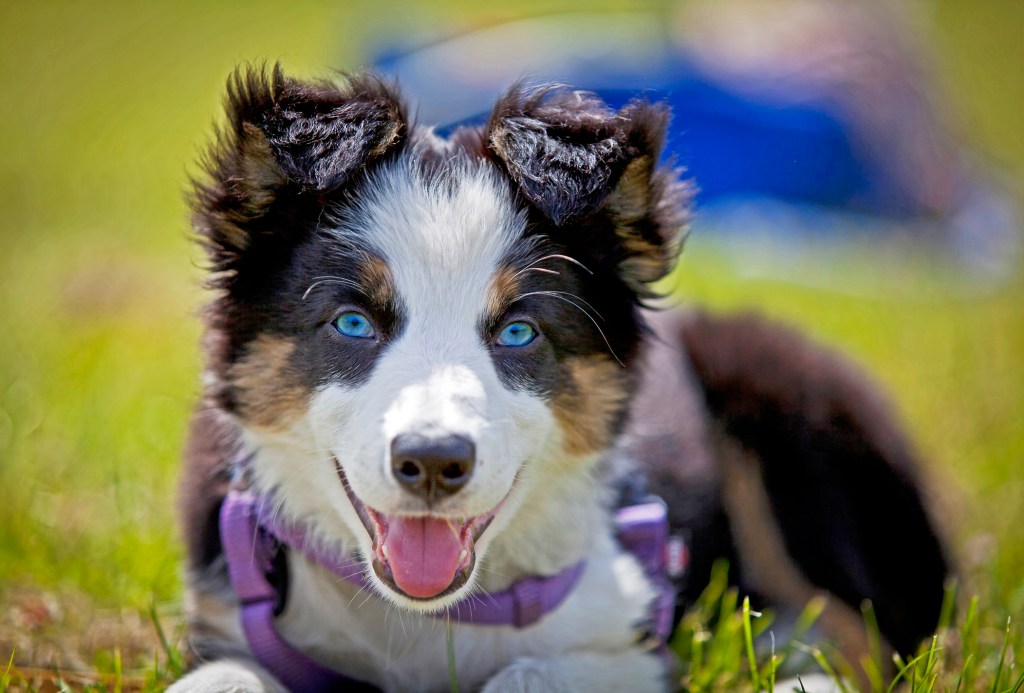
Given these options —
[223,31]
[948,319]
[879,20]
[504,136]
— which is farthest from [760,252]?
[223,31]

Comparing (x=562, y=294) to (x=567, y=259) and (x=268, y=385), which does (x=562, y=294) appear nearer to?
(x=567, y=259)

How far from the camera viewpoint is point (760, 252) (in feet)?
23.7

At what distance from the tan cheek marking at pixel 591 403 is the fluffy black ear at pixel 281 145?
30.1 inches

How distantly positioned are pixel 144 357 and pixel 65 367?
477 millimetres

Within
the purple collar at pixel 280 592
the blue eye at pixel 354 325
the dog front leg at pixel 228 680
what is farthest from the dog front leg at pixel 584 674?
the blue eye at pixel 354 325

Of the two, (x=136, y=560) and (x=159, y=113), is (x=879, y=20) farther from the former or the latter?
(x=136, y=560)

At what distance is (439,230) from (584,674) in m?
1.18

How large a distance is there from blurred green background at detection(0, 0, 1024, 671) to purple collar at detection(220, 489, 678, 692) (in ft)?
1.63

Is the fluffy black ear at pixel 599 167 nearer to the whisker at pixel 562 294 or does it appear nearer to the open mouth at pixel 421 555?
the whisker at pixel 562 294

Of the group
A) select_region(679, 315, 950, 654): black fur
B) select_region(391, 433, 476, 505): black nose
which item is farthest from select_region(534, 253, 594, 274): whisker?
select_region(679, 315, 950, 654): black fur

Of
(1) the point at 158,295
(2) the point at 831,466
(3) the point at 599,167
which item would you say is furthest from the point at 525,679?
(1) the point at 158,295

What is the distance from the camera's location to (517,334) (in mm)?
2471

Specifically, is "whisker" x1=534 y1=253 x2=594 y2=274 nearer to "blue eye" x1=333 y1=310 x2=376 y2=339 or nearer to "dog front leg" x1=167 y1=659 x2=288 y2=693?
"blue eye" x1=333 y1=310 x2=376 y2=339

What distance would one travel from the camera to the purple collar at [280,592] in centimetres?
246
